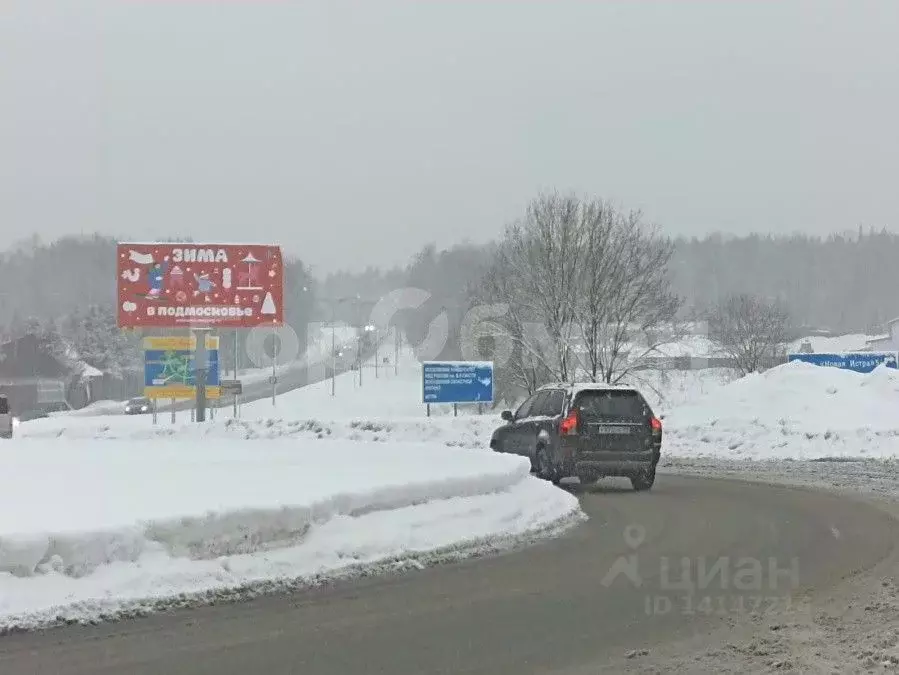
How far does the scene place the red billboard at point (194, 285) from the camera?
3866 cm

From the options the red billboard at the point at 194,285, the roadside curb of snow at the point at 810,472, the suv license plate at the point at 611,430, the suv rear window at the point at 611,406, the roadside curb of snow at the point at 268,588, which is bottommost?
the roadside curb of snow at the point at 810,472

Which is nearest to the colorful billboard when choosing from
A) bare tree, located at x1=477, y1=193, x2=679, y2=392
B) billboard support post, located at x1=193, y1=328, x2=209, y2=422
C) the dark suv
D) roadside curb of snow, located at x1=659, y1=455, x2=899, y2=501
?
billboard support post, located at x1=193, y1=328, x2=209, y2=422

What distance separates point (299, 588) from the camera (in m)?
8.71

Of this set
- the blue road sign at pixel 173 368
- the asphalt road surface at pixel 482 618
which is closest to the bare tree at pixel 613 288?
the blue road sign at pixel 173 368

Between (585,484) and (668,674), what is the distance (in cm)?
1420

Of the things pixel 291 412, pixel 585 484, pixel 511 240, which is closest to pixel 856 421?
pixel 585 484

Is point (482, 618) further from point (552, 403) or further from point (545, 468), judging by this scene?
point (552, 403)

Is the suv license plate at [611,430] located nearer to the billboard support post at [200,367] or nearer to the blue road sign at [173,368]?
the billboard support post at [200,367]

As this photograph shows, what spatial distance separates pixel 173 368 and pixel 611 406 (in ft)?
110

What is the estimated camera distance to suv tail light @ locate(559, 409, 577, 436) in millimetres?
17922

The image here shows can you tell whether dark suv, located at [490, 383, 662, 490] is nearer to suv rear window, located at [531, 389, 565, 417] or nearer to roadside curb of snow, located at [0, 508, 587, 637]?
suv rear window, located at [531, 389, 565, 417]

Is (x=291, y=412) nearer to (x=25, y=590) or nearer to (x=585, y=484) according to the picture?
(x=585, y=484)

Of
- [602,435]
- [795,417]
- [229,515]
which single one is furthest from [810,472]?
[229,515]

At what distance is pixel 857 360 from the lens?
41969 millimetres
